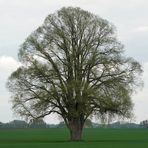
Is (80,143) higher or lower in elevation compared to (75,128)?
lower

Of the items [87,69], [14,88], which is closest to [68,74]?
[87,69]

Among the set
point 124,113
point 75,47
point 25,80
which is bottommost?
point 124,113

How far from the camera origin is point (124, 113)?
59531mm

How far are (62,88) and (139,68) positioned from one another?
9108mm

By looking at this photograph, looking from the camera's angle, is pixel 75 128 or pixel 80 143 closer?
pixel 80 143

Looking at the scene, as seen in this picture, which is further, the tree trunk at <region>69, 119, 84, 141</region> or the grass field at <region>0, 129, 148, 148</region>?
the tree trunk at <region>69, 119, 84, 141</region>

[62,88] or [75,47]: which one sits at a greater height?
[75,47]

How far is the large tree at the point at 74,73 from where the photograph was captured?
193 feet

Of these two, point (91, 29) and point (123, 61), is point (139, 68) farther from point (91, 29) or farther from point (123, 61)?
point (91, 29)

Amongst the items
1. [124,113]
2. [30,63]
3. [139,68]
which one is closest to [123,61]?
[139,68]

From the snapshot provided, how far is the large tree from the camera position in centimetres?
5881

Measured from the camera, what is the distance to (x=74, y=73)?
61094mm

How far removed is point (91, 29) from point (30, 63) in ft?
26.4

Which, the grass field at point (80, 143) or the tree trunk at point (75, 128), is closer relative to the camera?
the grass field at point (80, 143)
